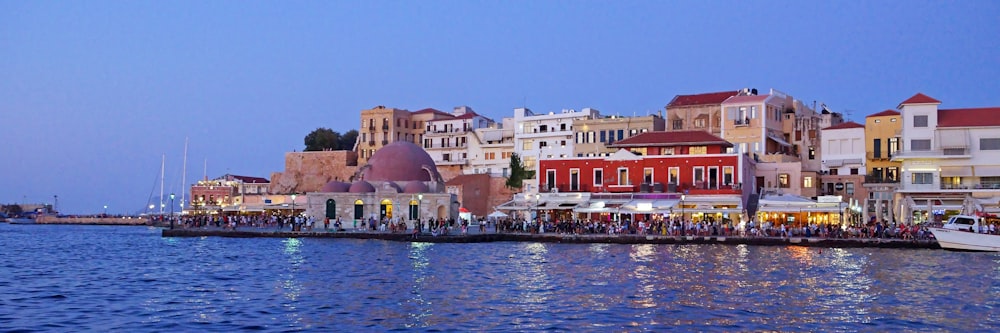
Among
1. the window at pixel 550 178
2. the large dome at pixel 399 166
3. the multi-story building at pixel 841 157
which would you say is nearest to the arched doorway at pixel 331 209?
the large dome at pixel 399 166

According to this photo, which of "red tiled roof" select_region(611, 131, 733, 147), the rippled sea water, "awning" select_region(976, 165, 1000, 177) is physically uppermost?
"red tiled roof" select_region(611, 131, 733, 147)

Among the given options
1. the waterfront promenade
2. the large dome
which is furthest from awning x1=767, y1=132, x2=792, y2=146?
the large dome

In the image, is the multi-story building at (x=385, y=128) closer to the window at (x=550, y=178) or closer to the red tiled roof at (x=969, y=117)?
the window at (x=550, y=178)

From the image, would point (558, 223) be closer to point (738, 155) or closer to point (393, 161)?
point (738, 155)

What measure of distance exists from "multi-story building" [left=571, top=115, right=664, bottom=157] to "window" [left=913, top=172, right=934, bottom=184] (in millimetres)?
18002

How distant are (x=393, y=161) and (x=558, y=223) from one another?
14.2 m

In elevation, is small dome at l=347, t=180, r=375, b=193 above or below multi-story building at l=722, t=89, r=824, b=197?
below

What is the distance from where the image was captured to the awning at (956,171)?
47094 millimetres

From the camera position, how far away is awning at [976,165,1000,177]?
4659 centimetres

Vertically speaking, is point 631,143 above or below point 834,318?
above

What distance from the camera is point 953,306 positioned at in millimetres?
21547

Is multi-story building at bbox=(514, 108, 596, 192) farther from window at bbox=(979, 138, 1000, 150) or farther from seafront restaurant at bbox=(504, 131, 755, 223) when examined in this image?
window at bbox=(979, 138, 1000, 150)

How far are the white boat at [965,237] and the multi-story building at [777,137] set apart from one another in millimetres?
14055

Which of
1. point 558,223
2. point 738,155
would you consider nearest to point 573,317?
point 558,223
